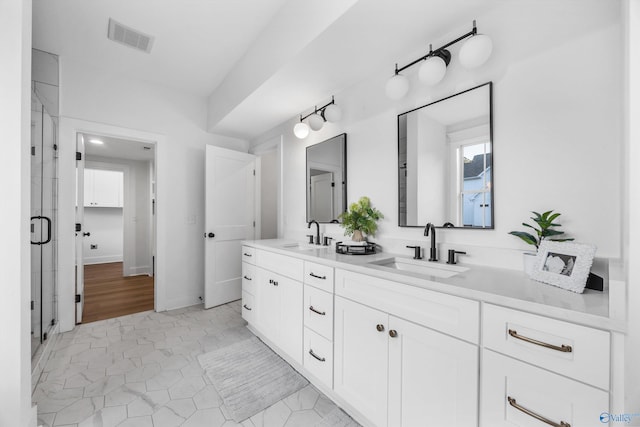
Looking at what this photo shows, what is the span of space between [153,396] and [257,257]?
1154 millimetres

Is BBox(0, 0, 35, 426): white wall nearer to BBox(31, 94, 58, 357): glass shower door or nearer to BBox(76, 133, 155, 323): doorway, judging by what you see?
BBox(31, 94, 58, 357): glass shower door

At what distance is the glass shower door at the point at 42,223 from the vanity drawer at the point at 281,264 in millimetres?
1586

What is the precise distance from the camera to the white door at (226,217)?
3.19m

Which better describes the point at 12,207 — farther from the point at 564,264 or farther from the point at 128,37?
the point at 564,264

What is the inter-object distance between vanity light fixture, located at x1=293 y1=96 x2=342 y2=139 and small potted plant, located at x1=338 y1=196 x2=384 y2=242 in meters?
0.79

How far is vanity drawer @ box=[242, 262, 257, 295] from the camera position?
240cm

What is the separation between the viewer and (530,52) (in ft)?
4.22

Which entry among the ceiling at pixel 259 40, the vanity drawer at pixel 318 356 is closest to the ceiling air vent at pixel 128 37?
the ceiling at pixel 259 40

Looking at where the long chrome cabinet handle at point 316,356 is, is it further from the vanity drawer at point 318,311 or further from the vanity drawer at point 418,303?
the vanity drawer at point 418,303

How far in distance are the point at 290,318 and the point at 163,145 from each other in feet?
8.58

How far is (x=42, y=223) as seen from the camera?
2.22 m

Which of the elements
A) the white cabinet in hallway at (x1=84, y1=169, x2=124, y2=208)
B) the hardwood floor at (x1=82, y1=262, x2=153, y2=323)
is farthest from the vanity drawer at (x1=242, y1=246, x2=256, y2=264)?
the white cabinet in hallway at (x1=84, y1=169, x2=124, y2=208)

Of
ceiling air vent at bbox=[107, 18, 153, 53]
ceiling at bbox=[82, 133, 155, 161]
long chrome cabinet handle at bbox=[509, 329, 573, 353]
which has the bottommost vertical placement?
long chrome cabinet handle at bbox=[509, 329, 573, 353]

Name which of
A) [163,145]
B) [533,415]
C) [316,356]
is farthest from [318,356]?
[163,145]
